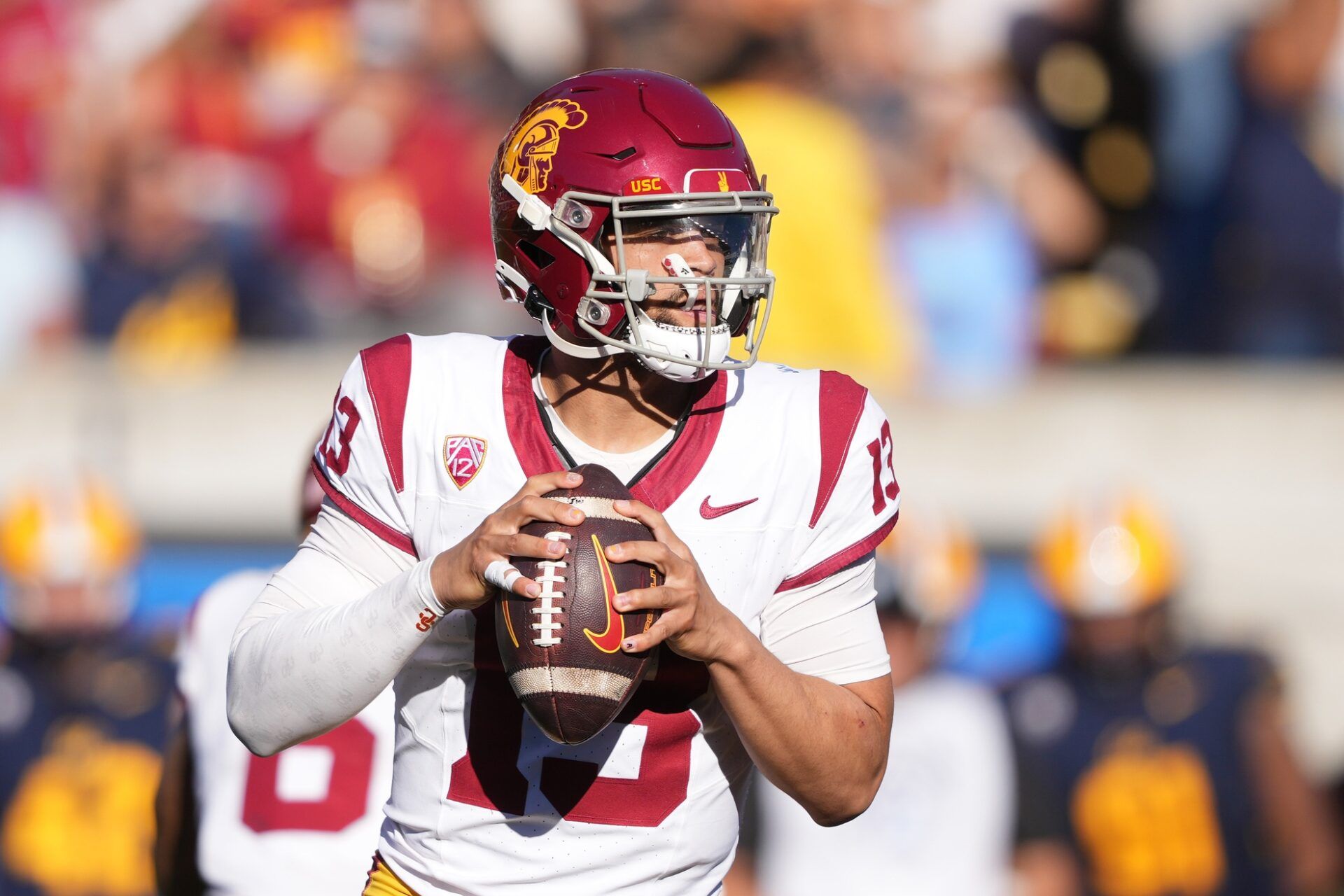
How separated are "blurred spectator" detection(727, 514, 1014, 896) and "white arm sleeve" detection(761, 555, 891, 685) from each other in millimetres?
2565

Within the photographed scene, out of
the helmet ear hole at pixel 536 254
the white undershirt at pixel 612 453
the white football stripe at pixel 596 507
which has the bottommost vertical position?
the white undershirt at pixel 612 453

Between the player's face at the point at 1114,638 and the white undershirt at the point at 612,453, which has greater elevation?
the white undershirt at the point at 612,453

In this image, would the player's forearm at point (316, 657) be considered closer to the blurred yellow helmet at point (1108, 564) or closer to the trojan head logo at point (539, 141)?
the trojan head logo at point (539, 141)

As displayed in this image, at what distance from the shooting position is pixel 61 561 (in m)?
5.92

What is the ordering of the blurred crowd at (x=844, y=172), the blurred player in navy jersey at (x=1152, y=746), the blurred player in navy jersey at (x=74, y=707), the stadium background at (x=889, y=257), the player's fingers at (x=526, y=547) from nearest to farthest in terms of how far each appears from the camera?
1. the player's fingers at (x=526, y=547)
2. the blurred player in navy jersey at (x=74, y=707)
3. the blurred player in navy jersey at (x=1152, y=746)
4. the stadium background at (x=889, y=257)
5. the blurred crowd at (x=844, y=172)

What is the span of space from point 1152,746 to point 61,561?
12.0 feet

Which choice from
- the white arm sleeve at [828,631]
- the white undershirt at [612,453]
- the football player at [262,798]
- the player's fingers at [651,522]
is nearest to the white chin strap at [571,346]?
the white undershirt at [612,453]

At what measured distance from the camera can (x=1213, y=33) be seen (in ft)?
23.9

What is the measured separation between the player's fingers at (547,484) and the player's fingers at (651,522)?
0.06m

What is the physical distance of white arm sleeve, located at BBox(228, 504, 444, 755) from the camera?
239cm

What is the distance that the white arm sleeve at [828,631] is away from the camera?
255 cm

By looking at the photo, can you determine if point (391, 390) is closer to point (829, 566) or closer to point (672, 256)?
point (672, 256)

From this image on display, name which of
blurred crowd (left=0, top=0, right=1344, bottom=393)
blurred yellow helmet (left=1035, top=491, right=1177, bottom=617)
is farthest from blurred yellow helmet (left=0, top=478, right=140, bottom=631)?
blurred yellow helmet (left=1035, top=491, right=1177, bottom=617)

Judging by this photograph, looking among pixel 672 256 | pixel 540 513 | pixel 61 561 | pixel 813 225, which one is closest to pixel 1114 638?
pixel 813 225
